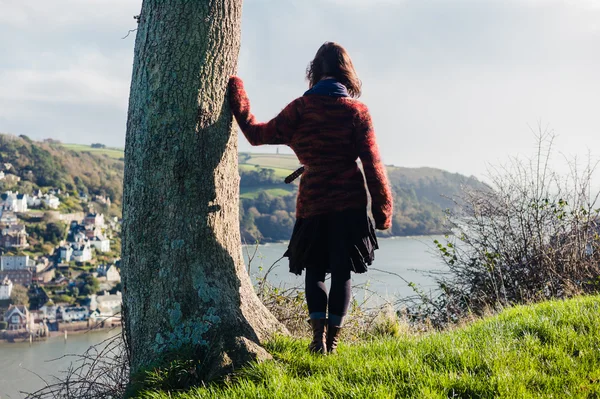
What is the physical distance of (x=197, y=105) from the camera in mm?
3143

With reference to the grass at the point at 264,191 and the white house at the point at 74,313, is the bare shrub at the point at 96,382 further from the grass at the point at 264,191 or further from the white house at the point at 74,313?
the white house at the point at 74,313

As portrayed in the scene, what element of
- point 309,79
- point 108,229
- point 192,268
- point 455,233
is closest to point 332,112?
point 309,79

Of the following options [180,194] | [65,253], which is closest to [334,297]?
[180,194]

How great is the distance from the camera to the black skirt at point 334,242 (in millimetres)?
3148

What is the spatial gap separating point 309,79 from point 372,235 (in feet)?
3.68

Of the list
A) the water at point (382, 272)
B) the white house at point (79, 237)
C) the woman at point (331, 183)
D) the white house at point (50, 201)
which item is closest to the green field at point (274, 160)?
the white house at point (79, 237)

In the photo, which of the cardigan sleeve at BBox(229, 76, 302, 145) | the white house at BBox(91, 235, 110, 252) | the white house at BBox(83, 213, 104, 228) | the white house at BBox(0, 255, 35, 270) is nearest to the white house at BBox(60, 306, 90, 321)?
the white house at BBox(0, 255, 35, 270)

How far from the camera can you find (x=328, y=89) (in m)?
3.18

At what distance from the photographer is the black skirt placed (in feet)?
10.3

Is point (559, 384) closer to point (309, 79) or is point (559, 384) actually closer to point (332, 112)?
point (332, 112)

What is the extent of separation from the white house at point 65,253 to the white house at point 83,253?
1.46 feet

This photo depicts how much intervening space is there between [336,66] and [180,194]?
1.26 metres

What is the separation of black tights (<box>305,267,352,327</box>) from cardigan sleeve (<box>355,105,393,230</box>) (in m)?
0.44

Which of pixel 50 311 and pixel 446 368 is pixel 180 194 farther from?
pixel 50 311
